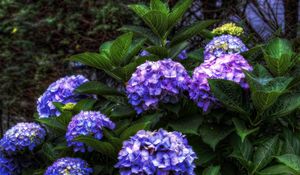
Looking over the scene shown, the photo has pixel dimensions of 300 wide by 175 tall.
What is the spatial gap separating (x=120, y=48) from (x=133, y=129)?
39 cm

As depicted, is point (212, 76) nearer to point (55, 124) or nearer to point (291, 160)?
point (291, 160)

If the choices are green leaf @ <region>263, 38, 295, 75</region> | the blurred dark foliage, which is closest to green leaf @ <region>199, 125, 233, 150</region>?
green leaf @ <region>263, 38, 295, 75</region>

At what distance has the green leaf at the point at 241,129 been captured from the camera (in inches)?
85.4

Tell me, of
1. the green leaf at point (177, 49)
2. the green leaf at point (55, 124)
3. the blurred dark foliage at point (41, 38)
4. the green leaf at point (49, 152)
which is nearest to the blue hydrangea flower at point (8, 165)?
the green leaf at point (49, 152)

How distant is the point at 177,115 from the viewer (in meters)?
2.36

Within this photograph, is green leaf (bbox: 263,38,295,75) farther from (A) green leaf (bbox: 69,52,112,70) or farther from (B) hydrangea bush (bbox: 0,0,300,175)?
(A) green leaf (bbox: 69,52,112,70)

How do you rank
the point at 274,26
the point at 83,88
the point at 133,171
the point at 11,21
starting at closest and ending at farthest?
the point at 133,171, the point at 83,88, the point at 274,26, the point at 11,21

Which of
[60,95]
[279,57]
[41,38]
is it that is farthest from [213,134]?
[41,38]

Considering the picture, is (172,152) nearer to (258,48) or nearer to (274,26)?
(258,48)

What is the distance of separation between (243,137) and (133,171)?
377 millimetres

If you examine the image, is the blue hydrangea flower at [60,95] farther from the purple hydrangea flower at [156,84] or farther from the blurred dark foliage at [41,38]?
the blurred dark foliage at [41,38]

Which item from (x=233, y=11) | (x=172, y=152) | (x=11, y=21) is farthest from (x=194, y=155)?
(x=11, y=21)

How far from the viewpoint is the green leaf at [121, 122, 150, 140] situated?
221 cm

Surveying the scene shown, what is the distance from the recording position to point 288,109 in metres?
2.22
